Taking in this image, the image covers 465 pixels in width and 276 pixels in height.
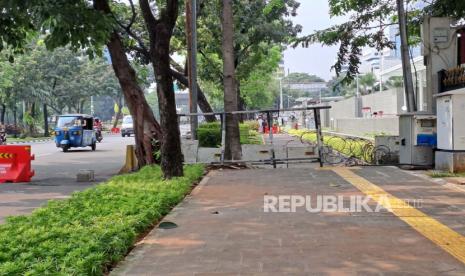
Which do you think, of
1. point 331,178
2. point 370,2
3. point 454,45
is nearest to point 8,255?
point 331,178

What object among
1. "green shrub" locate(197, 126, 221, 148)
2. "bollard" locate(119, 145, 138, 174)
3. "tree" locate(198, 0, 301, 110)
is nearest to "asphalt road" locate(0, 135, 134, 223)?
"bollard" locate(119, 145, 138, 174)

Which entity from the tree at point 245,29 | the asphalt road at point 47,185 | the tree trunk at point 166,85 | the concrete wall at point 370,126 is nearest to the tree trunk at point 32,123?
the tree at point 245,29

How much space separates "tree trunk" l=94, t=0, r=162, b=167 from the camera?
15914 mm

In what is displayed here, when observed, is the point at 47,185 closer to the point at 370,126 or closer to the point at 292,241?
the point at 292,241

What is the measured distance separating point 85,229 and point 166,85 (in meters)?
5.73

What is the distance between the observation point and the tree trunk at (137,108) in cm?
1591

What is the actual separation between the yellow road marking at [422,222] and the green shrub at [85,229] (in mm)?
3367

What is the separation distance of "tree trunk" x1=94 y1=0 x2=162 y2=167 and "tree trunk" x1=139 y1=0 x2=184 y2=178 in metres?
3.61

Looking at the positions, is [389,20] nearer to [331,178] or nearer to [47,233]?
[331,178]

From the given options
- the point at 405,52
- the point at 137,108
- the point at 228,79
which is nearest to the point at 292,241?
the point at 228,79

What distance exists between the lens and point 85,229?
7035mm

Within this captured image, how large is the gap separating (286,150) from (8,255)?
1074 cm

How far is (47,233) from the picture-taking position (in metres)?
6.80

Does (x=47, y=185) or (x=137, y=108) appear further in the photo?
(x=137, y=108)
